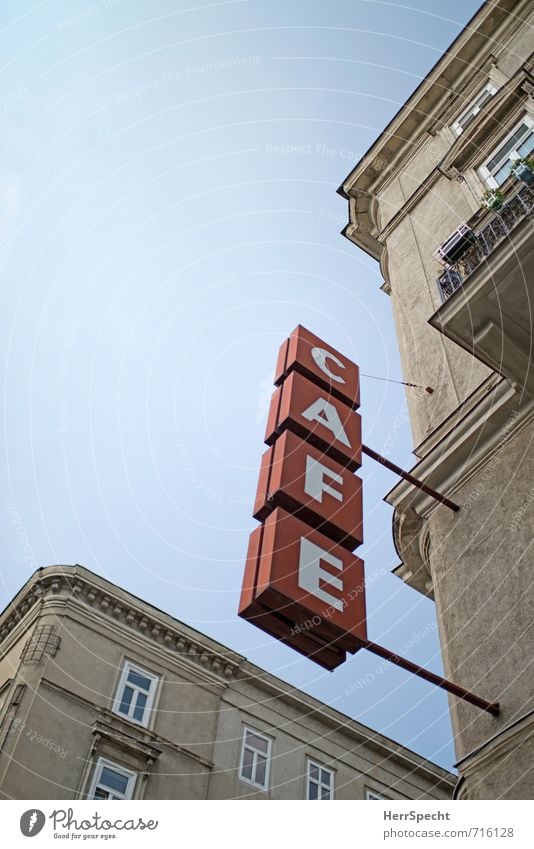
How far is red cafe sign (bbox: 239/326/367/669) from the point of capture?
29.4 ft

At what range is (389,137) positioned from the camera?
70.9 ft

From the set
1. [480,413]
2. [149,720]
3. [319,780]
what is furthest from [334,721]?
[480,413]

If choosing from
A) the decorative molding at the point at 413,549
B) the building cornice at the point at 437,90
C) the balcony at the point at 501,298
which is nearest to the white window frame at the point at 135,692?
the decorative molding at the point at 413,549

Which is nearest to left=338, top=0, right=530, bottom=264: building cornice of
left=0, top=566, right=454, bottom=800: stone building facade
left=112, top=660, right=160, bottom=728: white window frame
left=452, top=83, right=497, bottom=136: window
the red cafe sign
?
left=452, top=83, right=497, bottom=136: window

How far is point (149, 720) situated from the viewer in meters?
21.3

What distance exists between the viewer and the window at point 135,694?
21.1 m

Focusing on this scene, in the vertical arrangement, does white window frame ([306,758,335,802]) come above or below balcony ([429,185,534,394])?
above

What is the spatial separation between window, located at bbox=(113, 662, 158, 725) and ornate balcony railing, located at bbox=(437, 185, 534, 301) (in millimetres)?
15070

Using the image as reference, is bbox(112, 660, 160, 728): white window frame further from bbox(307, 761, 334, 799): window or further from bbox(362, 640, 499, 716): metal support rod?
bbox(362, 640, 499, 716): metal support rod

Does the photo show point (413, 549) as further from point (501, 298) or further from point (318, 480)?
point (501, 298)

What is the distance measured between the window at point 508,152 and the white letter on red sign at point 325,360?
5.35 meters

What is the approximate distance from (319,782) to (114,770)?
7647 millimetres

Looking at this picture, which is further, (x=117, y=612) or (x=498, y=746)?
(x=117, y=612)
